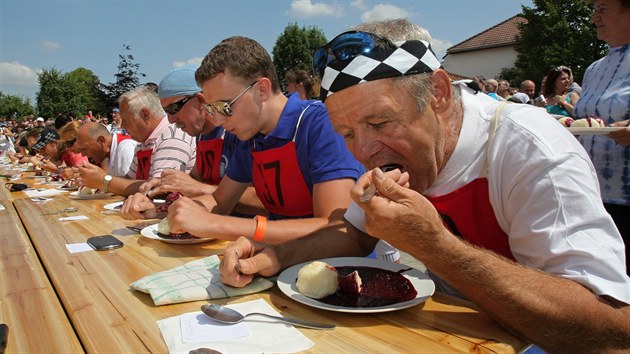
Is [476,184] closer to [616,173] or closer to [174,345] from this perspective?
[174,345]

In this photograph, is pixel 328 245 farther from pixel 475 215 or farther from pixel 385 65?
pixel 385 65

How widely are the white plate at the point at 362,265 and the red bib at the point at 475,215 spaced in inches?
9.0

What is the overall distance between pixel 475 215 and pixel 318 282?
23.9 inches

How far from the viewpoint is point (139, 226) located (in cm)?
257

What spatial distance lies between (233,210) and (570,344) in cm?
236

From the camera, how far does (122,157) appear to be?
534 cm

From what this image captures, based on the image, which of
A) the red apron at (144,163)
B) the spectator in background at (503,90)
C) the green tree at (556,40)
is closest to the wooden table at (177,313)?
the red apron at (144,163)

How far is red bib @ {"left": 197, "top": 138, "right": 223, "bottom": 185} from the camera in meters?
3.67

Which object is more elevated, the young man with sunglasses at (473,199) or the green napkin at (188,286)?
the young man with sunglasses at (473,199)

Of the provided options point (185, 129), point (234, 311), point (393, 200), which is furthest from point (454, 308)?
point (185, 129)

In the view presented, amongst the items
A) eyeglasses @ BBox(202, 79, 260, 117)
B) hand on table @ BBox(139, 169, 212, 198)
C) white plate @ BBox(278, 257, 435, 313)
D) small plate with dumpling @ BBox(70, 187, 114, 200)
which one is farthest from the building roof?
white plate @ BBox(278, 257, 435, 313)

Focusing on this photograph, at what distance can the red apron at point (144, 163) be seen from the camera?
4.46 meters

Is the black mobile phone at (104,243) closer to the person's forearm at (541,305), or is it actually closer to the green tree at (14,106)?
the person's forearm at (541,305)

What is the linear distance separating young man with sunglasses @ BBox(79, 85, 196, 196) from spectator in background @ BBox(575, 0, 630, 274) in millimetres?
3409
